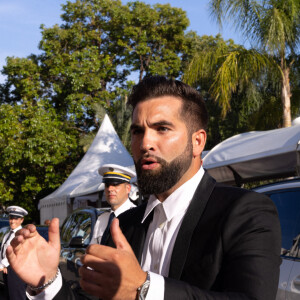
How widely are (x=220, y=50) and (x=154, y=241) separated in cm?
1094

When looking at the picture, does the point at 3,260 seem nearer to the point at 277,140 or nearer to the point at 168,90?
the point at 277,140

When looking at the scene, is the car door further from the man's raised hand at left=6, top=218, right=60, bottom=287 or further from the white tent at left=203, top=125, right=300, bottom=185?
the white tent at left=203, top=125, right=300, bottom=185

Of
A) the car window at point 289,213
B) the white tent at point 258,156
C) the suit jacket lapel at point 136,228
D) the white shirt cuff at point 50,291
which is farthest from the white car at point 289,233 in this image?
the white tent at point 258,156

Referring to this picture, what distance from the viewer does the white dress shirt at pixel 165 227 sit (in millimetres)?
1654

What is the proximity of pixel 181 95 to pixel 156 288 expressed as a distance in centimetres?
78

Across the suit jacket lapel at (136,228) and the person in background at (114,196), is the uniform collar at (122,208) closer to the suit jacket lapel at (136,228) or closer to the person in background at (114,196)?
the person in background at (114,196)

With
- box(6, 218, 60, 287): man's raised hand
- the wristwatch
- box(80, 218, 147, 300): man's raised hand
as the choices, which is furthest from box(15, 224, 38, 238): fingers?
the wristwatch

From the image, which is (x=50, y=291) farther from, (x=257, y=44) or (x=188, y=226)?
(x=257, y=44)

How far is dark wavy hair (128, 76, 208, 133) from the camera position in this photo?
1776mm

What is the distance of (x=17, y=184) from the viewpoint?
24953mm

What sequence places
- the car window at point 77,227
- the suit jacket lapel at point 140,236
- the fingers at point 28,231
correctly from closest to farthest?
Answer: the fingers at point 28,231 < the suit jacket lapel at point 140,236 < the car window at point 77,227

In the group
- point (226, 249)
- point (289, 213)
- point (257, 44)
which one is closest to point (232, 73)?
point (257, 44)

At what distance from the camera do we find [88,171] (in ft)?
60.1

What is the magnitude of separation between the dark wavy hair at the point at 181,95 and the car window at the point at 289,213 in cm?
189
